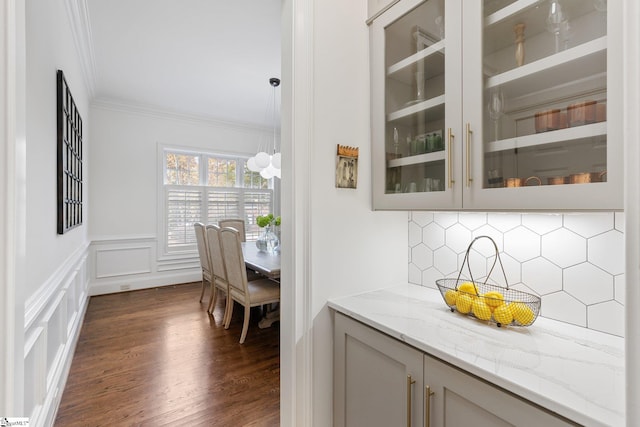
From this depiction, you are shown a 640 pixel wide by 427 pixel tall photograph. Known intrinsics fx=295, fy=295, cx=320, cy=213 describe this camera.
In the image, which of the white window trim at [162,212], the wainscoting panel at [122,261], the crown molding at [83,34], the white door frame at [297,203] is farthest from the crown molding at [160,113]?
the white door frame at [297,203]

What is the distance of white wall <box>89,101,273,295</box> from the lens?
4055 mm

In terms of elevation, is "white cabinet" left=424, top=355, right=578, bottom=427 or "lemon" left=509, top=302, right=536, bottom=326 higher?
"lemon" left=509, top=302, right=536, bottom=326

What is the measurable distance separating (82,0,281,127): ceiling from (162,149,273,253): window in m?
0.94

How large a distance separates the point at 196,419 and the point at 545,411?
1.78 metres

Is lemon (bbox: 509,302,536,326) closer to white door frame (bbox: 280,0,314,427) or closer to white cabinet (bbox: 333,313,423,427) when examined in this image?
white cabinet (bbox: 333,313,423,427)

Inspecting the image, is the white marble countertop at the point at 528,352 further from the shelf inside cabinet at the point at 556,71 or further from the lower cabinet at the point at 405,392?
the shelf inside cabinet at the point at 556,71

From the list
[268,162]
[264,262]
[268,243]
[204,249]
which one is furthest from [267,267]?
[268,162]

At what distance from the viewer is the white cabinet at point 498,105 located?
2.70ft

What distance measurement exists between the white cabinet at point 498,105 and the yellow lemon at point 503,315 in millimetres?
361

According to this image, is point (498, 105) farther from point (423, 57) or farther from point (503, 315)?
point (503, 315)

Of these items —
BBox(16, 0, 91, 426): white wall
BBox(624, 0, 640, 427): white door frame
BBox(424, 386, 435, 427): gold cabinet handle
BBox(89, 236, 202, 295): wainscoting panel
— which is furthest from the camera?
BBox(89, 236, 202, 295): wainscoting panel

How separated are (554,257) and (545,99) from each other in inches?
23.4

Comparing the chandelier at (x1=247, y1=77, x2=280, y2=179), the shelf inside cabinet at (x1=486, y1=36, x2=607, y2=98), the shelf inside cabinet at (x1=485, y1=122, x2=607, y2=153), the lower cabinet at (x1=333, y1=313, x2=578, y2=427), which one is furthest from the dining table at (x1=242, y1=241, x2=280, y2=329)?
the shelf inside cabinet at (x1=486, y1=36, x2=607, y2=98)

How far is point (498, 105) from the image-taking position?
1033 millimetres
